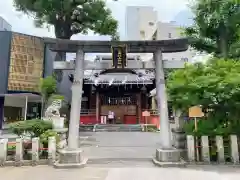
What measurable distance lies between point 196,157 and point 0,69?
69.8ft

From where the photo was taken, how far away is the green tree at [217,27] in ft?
45.0

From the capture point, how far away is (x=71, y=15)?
78.4ft

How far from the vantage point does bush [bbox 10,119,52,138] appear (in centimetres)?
1040

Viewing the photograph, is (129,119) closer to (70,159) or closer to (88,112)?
(88,112)

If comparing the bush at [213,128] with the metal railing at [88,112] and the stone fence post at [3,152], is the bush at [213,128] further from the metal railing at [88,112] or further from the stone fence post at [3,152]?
the metal railing at [88,112]

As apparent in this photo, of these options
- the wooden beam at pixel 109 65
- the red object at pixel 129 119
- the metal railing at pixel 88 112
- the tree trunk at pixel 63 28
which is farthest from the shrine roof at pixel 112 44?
the metal railing at pixel 88 112

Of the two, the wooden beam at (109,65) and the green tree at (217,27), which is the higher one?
the green tree at (217,27)

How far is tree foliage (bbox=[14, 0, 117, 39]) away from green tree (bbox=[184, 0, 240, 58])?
10966mm

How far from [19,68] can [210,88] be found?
2111cm

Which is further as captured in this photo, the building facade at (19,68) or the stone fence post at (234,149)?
the building facade at (19,68)

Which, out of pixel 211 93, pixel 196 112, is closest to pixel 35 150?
pixel 196 112

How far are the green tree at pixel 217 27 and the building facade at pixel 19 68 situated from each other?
15957 mm

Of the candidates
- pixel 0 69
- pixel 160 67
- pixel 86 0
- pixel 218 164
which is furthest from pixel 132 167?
pixel 0 69

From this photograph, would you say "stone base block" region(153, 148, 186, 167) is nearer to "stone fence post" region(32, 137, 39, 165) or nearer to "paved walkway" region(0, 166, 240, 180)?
"paved walkway" region(0, 166, 240, 180)
